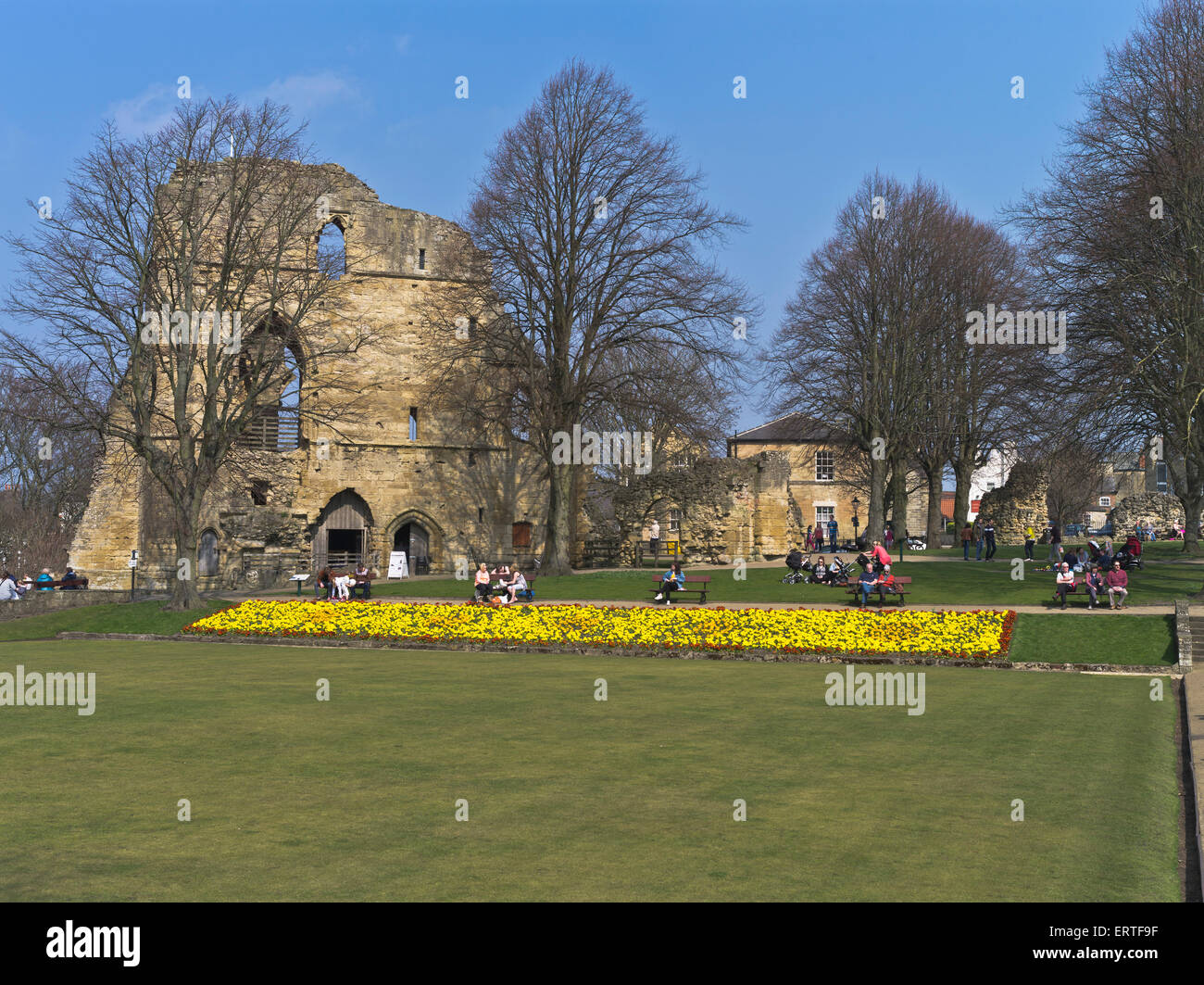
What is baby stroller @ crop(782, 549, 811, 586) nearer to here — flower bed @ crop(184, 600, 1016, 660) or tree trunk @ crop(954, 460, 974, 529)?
flower bed @ crop(184, 600, 1016, 660)

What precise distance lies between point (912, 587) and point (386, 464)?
2211 centimetres

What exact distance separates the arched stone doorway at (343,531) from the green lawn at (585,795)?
1123 inches

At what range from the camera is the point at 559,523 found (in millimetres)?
39250

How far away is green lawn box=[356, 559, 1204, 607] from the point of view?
96.5 ft

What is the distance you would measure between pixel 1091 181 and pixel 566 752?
24840mm

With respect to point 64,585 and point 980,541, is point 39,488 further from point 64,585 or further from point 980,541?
point 980,541

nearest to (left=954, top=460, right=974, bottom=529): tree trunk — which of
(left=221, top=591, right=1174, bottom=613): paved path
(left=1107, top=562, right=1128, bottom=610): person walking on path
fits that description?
(left=221, top=591, right=1174, bottom=613): paved path

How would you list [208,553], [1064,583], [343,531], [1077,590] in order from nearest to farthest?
[1064,583] → [1077,590] → [208,553] → [343,531]

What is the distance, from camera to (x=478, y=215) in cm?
3906

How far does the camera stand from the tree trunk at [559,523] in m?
38.9

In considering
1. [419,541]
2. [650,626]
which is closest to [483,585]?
[650,626]

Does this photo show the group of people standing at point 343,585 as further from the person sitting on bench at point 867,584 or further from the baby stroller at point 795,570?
the person sitting on bench at point 867,584

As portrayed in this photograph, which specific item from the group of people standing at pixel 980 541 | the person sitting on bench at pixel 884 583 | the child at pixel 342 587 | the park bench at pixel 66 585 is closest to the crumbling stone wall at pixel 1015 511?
the group of people standing at pixel 980 541

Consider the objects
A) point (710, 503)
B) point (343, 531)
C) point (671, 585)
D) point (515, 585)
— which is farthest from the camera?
point (710, 503)
